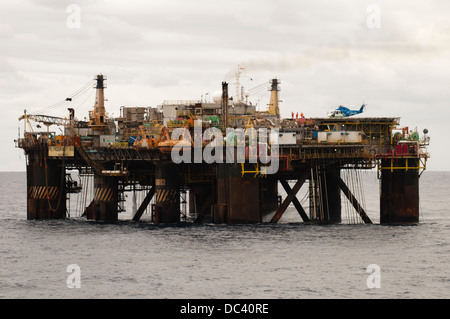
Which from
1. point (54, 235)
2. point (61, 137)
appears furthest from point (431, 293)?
point (61, 137)

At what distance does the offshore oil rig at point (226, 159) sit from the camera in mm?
76125

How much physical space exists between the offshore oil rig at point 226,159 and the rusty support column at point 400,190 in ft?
0.32

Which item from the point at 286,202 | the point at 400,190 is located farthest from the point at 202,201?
the point at 400,190

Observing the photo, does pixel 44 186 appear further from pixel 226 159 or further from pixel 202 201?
pixel 226 159

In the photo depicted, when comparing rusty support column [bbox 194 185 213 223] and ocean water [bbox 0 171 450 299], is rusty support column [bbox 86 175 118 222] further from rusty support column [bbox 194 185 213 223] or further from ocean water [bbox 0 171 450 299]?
rusty support column [bbox 194 185 213 223]

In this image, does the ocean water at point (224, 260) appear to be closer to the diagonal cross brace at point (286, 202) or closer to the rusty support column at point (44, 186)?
the diagonal cross brace at point (286, 202)

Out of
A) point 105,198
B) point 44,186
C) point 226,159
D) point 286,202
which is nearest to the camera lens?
point 226,159

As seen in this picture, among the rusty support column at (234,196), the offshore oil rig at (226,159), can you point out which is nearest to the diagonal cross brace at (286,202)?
the offshore oil rig at (226,159)

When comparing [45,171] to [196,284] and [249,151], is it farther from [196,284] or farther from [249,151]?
[196,284]

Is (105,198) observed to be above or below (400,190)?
below

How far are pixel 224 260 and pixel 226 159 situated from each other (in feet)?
57.3

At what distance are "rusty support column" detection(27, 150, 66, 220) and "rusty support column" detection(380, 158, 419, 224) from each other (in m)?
34.4

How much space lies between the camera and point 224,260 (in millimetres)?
59625

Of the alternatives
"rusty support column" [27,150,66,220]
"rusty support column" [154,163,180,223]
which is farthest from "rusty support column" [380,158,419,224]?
"rusty support column" [27,150,66,220]
